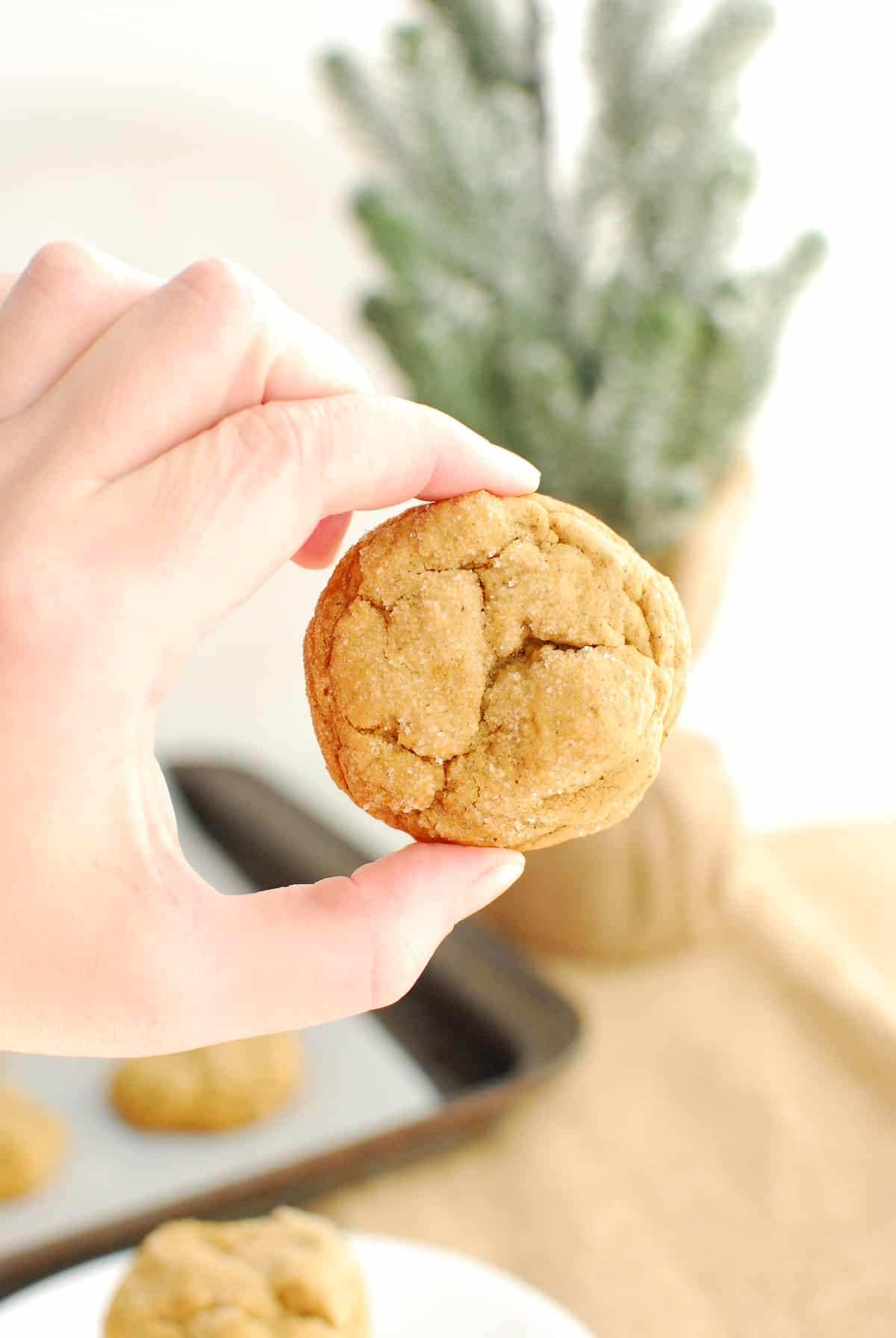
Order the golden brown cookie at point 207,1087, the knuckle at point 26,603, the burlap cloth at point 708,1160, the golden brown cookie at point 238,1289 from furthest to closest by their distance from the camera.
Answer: the golden brown cookie at point 207,1087, the burlap cloth at point 708,1160, the golden brown cookie at point 238,1289, the knuckle at point 26,603

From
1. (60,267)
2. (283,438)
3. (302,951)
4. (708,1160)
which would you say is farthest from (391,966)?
(708,1160)

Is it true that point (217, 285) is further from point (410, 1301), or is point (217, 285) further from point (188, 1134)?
point (188, 1134)

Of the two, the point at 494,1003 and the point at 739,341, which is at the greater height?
the point at 739,341

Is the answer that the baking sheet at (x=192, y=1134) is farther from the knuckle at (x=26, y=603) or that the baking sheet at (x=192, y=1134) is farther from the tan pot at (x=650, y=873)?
the knuckle at (x=26, y=603)

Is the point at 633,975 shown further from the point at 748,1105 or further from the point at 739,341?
the point at 739,341

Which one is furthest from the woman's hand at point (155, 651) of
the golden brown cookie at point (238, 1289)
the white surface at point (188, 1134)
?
the white surface at point (188, 1134)

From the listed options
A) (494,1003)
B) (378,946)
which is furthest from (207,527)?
(494,1003)
